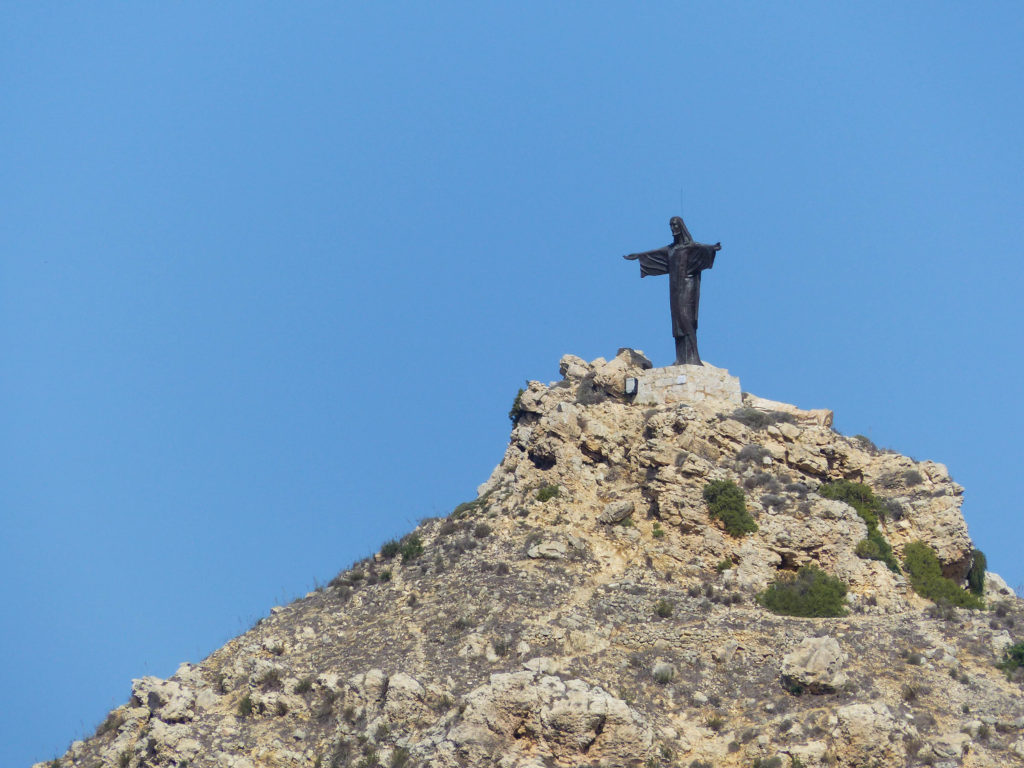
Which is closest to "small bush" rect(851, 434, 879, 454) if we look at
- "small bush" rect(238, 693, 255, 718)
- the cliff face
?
the cliff face

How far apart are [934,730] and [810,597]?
21.7 feet

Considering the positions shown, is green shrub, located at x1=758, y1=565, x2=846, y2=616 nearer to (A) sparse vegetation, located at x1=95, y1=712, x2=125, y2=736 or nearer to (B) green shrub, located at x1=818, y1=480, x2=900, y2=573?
(B) green shrub, located at x1=818, y1=480, x2=900, y2=573

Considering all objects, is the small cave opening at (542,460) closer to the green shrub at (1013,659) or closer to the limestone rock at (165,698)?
the limestone rock at (165,698)

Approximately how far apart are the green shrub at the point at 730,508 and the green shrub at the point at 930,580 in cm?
452

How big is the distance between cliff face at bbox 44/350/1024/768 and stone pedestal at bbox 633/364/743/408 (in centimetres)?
20

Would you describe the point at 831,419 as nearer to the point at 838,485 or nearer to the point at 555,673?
the point at 838,485

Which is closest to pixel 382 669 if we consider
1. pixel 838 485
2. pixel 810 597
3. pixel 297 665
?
pixel 297 665

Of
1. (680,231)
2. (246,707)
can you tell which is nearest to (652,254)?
(680,231)

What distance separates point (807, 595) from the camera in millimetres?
38312

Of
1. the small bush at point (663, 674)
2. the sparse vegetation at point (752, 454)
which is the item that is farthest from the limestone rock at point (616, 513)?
the small bush at point (663, 674)

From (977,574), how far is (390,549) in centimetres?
1633

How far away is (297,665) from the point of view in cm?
3638

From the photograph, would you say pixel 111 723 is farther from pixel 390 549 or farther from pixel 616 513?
pixel 616 513

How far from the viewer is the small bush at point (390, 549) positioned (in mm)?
41156
